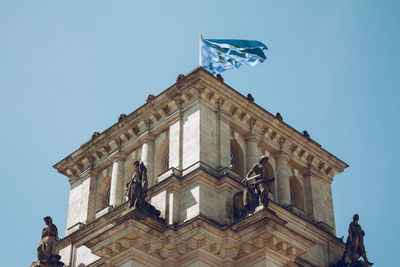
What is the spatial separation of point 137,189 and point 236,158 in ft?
21.3

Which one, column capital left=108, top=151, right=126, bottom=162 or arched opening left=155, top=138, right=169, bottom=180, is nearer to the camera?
arched opening left=155, top=138, right=169, bottom=180

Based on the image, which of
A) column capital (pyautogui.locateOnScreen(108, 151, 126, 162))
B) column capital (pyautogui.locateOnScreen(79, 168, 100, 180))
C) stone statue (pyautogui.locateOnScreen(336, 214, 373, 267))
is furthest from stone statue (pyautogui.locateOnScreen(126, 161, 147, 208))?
stone statue (pyautogui.locateOnScreen(336, 214, 373, 267))

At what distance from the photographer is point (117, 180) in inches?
1427

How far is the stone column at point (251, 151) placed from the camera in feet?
114

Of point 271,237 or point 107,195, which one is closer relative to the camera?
point 271,237

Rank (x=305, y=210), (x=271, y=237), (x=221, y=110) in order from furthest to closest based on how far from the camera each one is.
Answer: (x=305, y=210) → (x=221, y=110) → (x=271, y=237)

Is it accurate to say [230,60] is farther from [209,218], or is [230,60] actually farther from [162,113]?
[209,218]

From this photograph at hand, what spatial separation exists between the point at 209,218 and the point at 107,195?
8.94m

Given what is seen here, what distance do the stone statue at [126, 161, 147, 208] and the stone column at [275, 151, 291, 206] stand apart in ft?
24.3

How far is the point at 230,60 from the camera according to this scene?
37969 mm

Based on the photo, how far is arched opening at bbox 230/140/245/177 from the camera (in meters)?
34.9

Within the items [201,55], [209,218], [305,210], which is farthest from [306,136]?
[209,218]

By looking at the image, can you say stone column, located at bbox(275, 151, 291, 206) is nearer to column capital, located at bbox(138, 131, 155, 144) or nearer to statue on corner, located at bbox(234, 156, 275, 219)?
statue on corner, located at bbox(234, 156, 275, 219)

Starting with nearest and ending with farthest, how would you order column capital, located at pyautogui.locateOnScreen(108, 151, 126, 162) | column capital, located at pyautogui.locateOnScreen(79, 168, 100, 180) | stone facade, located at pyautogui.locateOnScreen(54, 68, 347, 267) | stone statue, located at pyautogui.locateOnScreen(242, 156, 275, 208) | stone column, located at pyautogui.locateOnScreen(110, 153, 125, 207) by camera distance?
stone facade, located at pyautogui.locateOnScreen(54, 68, 347, 267) < stone statue, located at pyautogui.locateOnScreen(242, 156, 275, 208) < stone column, located at pyautogui.locateOnScreen(110, 153, 125, 207) < column capital, located at pyautogui.locateOnScreen(108, 151, 126, 162) < column capital, located at pyautogui.locateOnScreen(79, 168, 100, 180)
